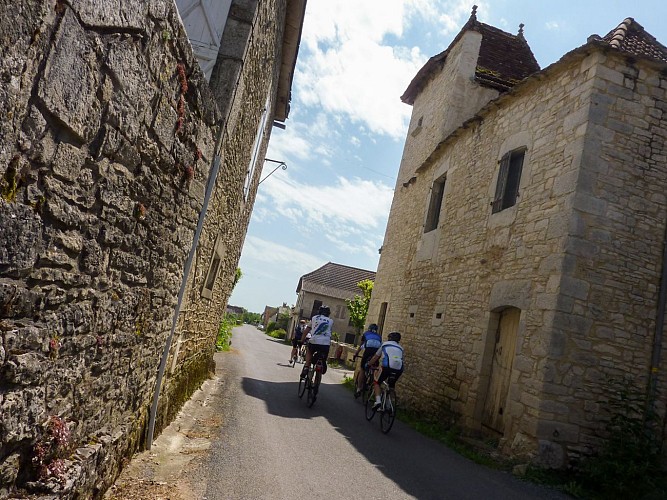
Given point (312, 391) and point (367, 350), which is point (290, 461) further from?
point (367, 350)

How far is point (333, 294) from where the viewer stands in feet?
141

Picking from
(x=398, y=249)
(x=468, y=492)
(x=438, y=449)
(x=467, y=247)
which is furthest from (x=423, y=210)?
(x=468, y=492)

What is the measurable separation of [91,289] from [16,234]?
0.86m

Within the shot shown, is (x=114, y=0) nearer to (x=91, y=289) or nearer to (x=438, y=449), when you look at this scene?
(x=91, y=289)

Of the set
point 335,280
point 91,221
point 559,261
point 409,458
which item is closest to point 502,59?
point 559,261

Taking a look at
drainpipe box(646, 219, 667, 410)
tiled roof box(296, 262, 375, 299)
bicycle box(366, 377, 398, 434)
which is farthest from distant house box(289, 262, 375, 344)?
drainpipe box(646, 219, 667, 410)

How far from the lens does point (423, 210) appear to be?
1212 centimetres

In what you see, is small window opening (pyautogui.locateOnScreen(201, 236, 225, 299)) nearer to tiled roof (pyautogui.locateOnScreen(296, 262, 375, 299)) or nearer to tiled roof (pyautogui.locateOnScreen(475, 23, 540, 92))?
tiled roof (pyautogui.locateOnScreen(475, 23, 540, 92))

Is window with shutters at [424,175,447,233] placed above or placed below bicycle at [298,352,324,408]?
above

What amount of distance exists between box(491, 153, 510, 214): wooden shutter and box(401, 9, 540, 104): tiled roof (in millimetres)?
5439

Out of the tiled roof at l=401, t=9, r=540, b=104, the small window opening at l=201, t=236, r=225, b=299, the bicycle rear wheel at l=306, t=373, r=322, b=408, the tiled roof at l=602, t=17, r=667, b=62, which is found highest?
the tiled roof at l=401, t=9, r=540, b=104

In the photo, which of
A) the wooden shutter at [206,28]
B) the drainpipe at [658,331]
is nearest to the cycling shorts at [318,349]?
the drainpipe at [658,331]

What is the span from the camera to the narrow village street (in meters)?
3.88

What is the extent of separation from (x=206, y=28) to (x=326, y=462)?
4580mm
